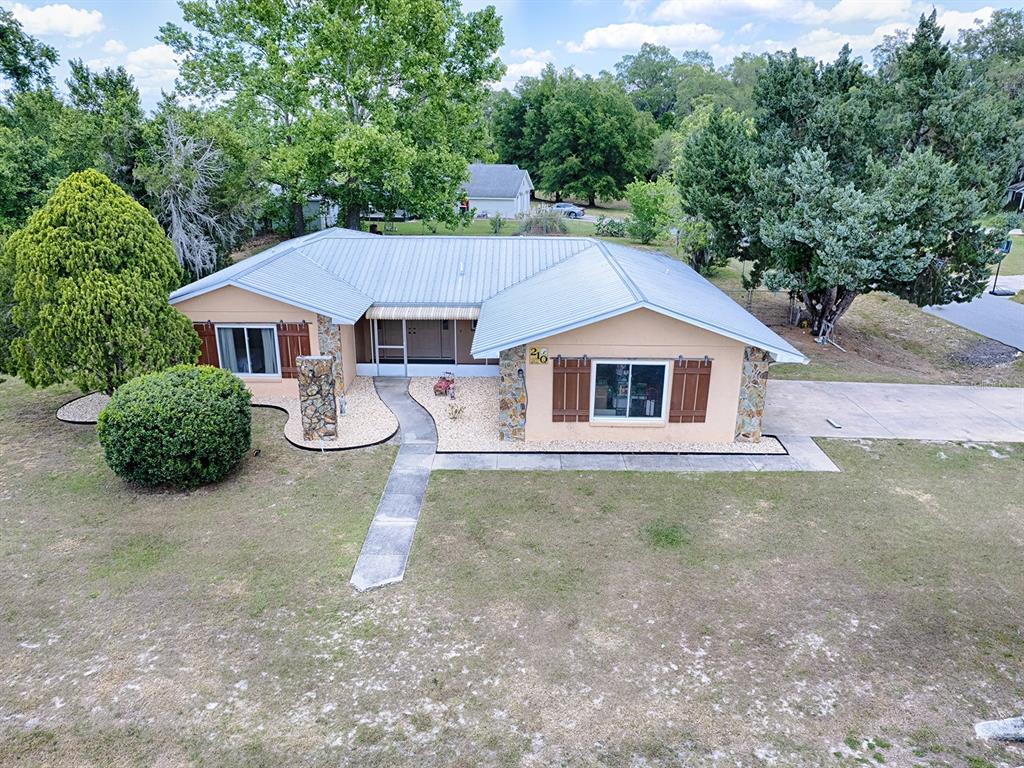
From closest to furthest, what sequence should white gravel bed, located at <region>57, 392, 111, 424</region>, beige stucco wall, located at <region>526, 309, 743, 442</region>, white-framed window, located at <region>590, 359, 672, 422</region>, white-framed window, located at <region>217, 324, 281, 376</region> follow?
beige stucco wall, located at <region>526, 309, 743, 442</region> → white-framed window, located at <region>590, 359, 672, 422</region> → white gravel bed, located at <region>57, 392, 111, 424</region> → white-framed window, located at <region>217, 324, 281, 376</region>

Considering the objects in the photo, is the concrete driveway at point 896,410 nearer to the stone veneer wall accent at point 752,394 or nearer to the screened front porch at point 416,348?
the stone veneer wall accent at point 752,394

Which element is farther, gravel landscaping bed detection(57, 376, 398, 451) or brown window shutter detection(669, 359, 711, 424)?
gravel landscaping bed detection(57, 376, 398, 451)

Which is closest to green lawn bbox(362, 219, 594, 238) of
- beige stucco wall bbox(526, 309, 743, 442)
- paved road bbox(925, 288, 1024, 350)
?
paved road bbox(925, 288, 1024, 350)

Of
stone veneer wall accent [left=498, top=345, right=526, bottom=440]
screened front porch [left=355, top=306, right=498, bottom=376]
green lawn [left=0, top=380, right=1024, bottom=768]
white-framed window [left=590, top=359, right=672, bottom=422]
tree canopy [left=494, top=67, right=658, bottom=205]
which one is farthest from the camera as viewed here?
tree canopy [left=494, top=67, right=658, bottom=205]

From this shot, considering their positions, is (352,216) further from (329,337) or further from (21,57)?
(21,57)

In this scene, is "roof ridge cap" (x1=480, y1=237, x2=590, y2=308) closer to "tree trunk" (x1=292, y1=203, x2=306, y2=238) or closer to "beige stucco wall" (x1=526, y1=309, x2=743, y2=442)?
"beige stucco wall" (x1=526, y1=309, x2=743, y2=442)

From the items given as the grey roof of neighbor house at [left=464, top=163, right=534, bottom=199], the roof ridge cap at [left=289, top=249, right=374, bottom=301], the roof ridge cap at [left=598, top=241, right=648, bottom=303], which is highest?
the grey roof of neighbor house at [left=464, top=163, right=534, bottom=199]

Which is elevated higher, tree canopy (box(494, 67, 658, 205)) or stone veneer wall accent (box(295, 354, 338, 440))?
tree canopy (box(494, 67, 658, 205))

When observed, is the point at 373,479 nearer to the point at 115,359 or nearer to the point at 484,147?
the point at 115,359
